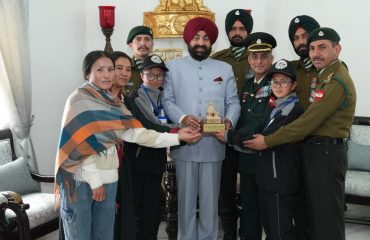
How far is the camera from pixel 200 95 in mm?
2947

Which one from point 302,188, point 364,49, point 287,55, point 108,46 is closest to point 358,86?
point 364,49

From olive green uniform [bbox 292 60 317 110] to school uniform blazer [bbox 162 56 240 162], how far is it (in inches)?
17.7

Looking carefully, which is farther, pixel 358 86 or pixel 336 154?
pixel 358 86

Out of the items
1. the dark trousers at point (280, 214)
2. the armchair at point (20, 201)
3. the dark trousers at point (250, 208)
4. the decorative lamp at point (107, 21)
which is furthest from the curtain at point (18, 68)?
the dark trousers at point (280, 214)

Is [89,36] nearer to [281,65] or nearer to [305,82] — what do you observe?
[305,82]

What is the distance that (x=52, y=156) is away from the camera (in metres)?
4.38

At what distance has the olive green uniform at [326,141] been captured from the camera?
255cm

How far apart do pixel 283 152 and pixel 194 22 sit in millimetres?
1000

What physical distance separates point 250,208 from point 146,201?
692 mm

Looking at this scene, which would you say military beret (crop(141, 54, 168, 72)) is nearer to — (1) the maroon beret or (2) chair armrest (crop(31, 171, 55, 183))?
(1) the maroon beret

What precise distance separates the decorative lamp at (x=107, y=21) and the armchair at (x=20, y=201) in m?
1.52

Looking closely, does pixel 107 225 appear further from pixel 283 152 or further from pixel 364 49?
pixel 364 49

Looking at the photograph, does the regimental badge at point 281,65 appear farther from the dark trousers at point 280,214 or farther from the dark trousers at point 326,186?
the dark trousers at point 280,214

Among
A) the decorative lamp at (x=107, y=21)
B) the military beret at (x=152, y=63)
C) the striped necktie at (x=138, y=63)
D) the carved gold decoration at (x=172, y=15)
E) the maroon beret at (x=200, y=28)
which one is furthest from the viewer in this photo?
the carved gold decoration at (x=172, y=15)
